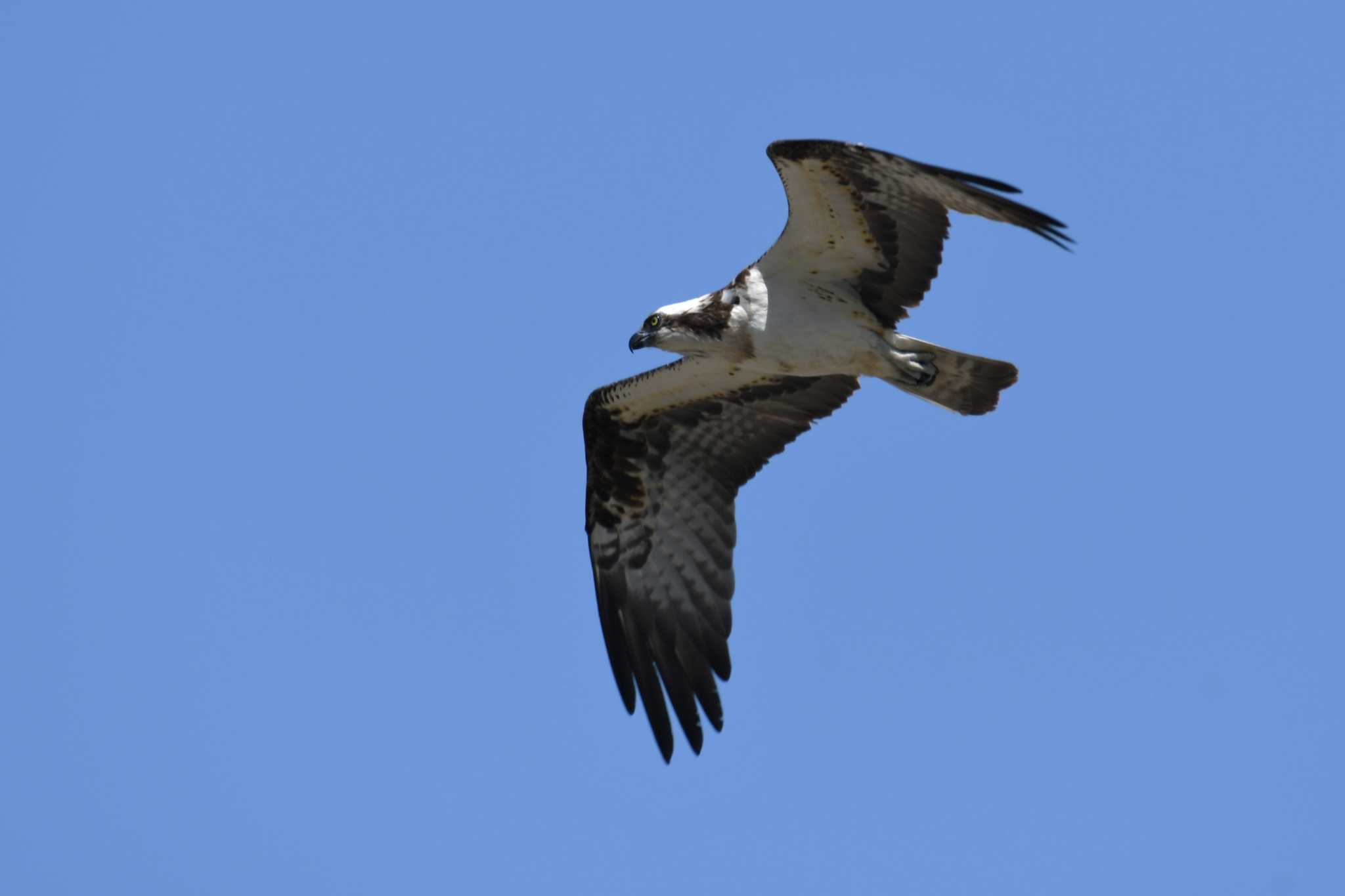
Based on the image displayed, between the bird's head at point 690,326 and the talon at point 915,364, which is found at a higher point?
the bird's head at point 690,326

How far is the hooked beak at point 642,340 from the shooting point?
11.4 m

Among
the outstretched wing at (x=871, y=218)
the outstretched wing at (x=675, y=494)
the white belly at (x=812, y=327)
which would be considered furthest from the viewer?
the outstretched wing at (x=675, y=494)

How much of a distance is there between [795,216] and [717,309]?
0.82 metres

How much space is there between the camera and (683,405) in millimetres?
12445

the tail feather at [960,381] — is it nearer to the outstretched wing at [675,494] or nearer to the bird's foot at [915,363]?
the bird's foot at [915,363]

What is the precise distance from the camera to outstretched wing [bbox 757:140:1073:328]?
9.97 m

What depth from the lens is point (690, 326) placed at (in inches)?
445

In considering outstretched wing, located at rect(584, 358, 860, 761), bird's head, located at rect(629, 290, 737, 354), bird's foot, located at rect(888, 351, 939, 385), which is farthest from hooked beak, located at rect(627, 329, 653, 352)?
bird's foot, located at rect(888, 351, 939, 385)

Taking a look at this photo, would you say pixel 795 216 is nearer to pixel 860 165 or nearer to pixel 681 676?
pixel 860 165

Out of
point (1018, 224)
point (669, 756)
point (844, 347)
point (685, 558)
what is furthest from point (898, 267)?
point (669, 756)

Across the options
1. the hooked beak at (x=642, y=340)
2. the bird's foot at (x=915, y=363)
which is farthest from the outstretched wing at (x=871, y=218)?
the hooked beak at (x=642, y=340)

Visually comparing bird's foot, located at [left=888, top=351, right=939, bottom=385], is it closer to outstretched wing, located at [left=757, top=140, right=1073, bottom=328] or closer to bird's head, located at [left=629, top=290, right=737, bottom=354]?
outstretched wing, located at [left=757, top=140, right=1073, bottom=328]

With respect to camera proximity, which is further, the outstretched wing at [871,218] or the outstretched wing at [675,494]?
the outstretched wing at [675,494]

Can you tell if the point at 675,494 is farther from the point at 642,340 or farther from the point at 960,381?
the point at 960,381
